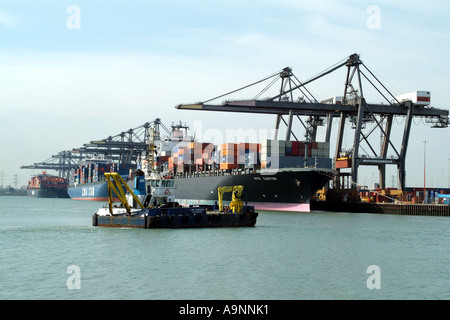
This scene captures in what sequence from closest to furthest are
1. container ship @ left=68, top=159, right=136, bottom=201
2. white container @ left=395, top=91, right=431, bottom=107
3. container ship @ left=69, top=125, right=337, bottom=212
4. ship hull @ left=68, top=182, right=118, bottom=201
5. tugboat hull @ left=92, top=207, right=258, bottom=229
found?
tugboat hull @ left=92, top=207, right=258, bottom=229 → container ship @ left=69, top=125, right=337, bottom=212 → white container @ left=395, top=91, right=431, bottom=107 → ship hull @ left=68, top=182, right=118, bottom=201 → container ship @ left=68, top=159, right=136, bottom=201

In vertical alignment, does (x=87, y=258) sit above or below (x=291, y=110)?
below

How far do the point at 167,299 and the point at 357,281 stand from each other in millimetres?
7288

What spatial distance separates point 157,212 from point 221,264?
13.5 metres

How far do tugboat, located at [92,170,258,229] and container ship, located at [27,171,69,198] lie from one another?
150430 mm

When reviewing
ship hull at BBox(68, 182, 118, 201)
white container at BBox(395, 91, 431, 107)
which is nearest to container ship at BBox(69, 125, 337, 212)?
white container at BBox(395, 91, 431, 107)

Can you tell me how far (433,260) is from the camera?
2667cm

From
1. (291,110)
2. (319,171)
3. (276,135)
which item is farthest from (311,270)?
(276,135)

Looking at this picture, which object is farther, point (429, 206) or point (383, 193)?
point (383, 193)

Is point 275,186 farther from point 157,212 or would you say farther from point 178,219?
point 157,212

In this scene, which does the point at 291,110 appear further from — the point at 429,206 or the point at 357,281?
the point at 357,281

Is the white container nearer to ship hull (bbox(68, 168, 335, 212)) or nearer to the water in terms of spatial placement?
ship hull (bbox(68, 168, 335, 212))

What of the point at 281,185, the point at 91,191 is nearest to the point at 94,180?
the point at 91,191

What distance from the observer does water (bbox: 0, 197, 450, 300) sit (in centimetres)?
1908
